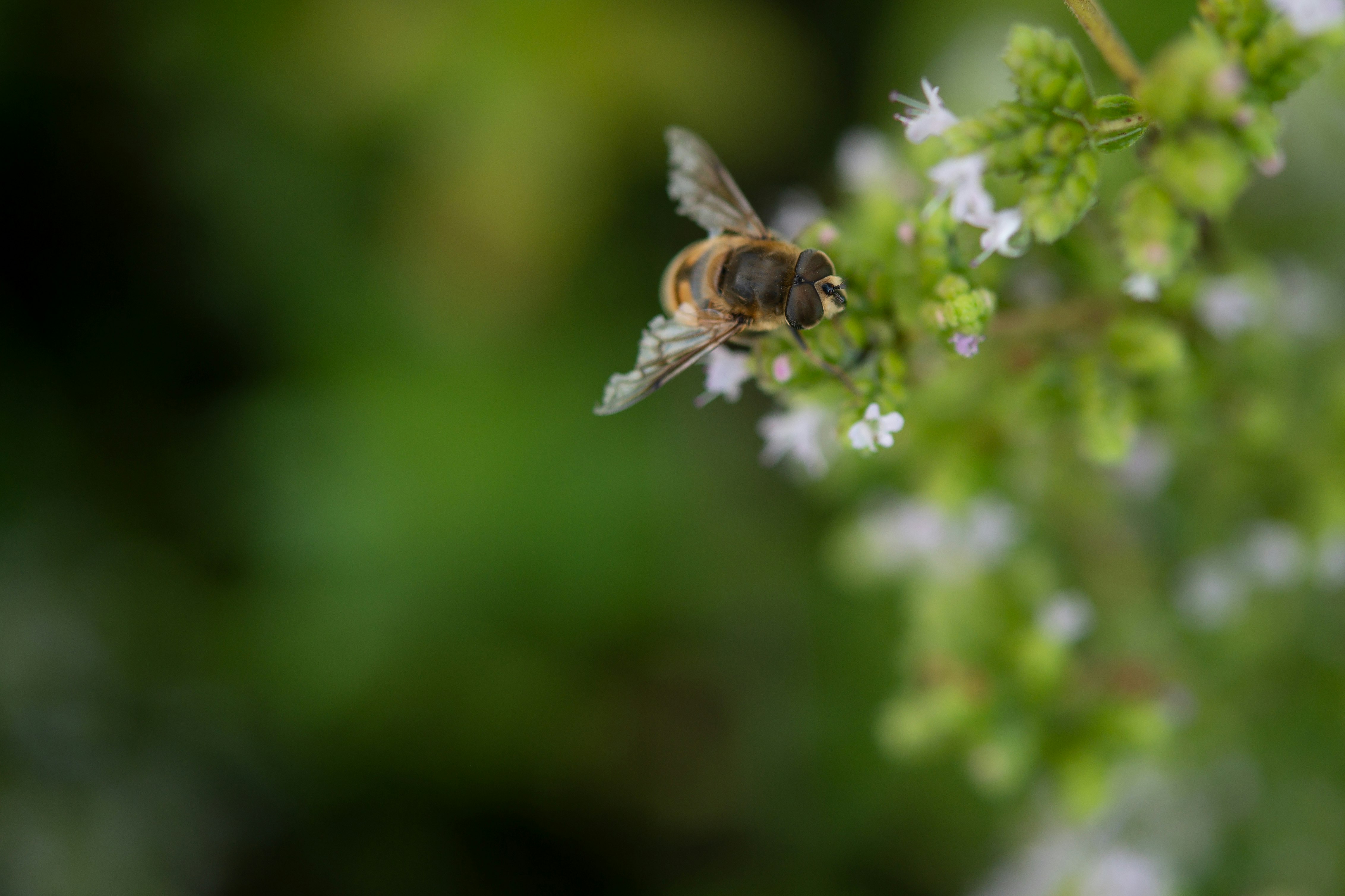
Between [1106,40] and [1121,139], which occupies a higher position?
[1106,40]

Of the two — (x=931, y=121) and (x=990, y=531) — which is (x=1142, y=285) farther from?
(x=990, y=531)

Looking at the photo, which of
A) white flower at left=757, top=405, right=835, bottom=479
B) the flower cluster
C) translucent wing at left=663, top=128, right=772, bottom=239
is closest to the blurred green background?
the flower cluster

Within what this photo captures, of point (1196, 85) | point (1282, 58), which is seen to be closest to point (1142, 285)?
point (1196, 85)

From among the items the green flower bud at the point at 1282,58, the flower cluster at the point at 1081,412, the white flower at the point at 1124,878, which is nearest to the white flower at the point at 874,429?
the flower cluster at the point at 1081,412

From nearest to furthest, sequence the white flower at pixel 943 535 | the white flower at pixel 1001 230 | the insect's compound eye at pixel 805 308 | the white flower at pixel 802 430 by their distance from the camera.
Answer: the white flower at pixel 1001 230
the insect's compound eye at pixel 805 308
the white flower at pixel 802 430
the white flower at pixel 943 535

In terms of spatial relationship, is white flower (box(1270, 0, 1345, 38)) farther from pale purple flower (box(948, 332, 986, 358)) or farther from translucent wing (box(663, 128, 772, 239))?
translucent wing (box(663, 128, 772, 239))

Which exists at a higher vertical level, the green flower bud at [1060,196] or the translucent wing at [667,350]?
the translucent wing at [667,350]

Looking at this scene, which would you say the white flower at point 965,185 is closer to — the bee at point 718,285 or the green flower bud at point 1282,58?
the bee at point 718,285

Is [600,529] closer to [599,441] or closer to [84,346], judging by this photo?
[599,441]
